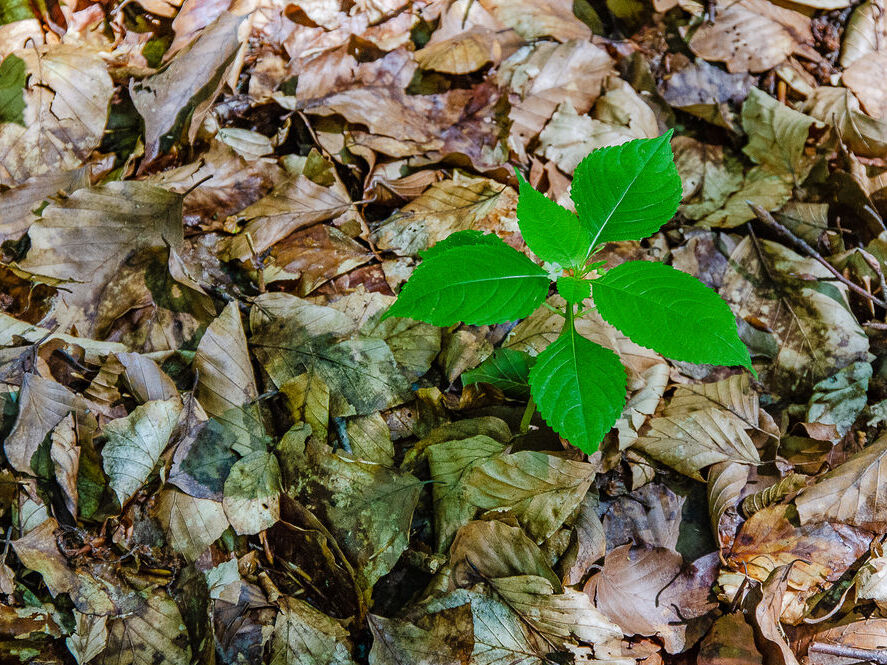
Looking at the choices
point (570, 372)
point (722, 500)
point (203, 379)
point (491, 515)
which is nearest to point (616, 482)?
point (722, 500)

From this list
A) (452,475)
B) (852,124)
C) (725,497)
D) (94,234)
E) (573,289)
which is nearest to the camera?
(573,289)

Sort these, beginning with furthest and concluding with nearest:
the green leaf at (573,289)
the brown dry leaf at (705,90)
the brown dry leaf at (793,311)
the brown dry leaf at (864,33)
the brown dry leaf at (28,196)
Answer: the brown dry leaf at (864,33)
the brown dry leaf at (705,90)
the brown dry leaf at (793,311)
the brown dry leaf at (28,196)
the green leaf at (573,289)

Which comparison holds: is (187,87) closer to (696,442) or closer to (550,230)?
(550,230)

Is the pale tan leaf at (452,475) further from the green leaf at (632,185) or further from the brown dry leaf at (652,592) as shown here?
the green leaf at (632,185)

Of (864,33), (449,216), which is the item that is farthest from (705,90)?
(449,216)

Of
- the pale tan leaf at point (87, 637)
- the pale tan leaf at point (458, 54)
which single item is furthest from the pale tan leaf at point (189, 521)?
the pale tan leaf at point (458, 54)

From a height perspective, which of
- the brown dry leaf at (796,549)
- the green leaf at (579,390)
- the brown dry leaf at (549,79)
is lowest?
the brown dry leaf at (796,549)

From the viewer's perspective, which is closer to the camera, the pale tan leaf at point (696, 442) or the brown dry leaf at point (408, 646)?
the brown dry leaf at point (408, 646)

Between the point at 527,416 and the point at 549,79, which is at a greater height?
the point at 549,79
